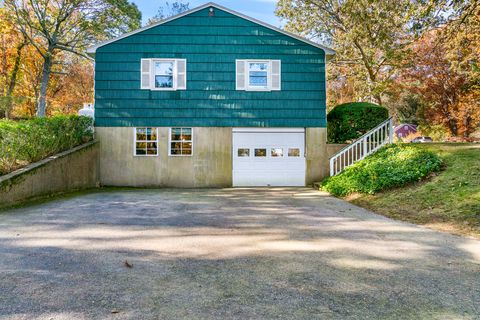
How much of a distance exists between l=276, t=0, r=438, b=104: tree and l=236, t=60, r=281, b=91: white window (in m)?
4.97

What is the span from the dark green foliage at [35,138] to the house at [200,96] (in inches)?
69.2

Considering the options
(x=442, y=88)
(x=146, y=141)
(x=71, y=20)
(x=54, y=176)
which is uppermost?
(x=71, y=20)

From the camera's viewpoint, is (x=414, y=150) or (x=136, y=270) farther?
(x=414, y=150)

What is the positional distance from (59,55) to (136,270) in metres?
27.0

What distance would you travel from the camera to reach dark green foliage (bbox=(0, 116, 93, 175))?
24.5ft

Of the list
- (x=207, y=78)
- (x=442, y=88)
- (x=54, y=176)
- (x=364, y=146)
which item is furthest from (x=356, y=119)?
(x=442, y=88)

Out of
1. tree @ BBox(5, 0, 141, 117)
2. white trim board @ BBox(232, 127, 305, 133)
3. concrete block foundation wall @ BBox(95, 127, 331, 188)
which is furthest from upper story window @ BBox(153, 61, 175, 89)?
tree @ BBox(5, 0, 141, 117)

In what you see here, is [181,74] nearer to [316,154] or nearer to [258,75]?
[258,75]

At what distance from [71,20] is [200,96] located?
11785 millimetres

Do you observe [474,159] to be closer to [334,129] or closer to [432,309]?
[334,129]

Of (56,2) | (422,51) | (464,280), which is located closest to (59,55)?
(56,2)

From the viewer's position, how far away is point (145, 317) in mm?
2422

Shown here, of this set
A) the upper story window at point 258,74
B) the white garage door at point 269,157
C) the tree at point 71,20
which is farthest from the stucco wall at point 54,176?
the tree at point 71,20

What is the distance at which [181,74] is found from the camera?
39.5 ft
